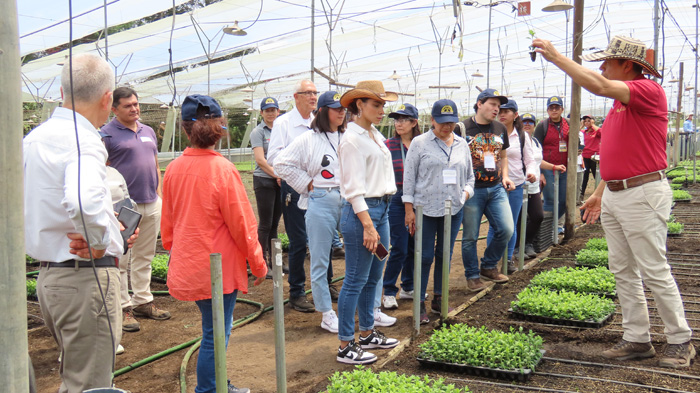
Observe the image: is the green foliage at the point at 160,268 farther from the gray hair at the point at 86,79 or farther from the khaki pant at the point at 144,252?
the gray hair at the point at 86,79

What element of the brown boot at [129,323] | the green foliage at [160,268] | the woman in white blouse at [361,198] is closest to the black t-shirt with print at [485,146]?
the woman in white blouse at [361,198]

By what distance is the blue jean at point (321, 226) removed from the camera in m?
4.42

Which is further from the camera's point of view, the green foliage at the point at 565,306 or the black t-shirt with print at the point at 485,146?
the black t-shirt with print at the point at 485,146

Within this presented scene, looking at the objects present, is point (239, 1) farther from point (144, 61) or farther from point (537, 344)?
point (537, 344)

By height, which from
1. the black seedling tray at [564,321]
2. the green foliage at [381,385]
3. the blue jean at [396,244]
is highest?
the blue jean at [396,244]

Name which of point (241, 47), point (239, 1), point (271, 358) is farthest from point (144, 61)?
point (271, 358)

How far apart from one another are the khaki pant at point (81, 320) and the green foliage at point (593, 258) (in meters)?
5.13

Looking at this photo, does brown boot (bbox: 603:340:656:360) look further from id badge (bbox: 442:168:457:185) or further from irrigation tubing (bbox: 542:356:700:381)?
id badge (bbox: 442:168:457:185)

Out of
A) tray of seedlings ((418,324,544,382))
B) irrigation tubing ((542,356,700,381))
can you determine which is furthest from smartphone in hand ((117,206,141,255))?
irrigation tubing ((542,356,700,381))

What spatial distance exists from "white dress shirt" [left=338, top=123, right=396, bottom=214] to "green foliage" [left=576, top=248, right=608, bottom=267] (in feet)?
10.9

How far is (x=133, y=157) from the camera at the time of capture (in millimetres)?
4672

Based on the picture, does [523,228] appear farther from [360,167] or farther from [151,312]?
[151,312]

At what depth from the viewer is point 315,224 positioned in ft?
14.5

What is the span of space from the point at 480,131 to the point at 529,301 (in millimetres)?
1891
